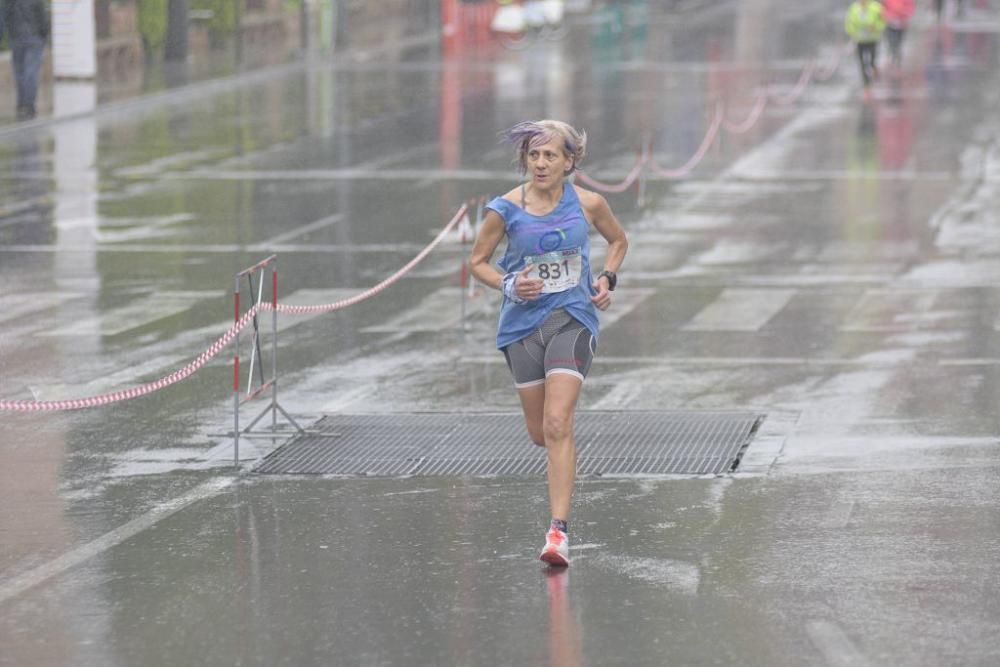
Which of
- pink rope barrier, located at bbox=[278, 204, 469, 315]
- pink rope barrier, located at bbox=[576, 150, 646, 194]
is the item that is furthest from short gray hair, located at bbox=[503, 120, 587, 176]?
pink rope barrier, located at bbox=[576, 150, 646, 194]

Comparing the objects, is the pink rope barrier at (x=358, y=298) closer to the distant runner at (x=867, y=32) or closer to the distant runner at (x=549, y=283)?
the distant runner at (x=549, y=283)

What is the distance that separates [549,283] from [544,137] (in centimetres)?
59

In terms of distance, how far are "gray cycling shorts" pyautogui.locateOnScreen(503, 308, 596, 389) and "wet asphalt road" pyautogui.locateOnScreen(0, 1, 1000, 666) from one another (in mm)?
708

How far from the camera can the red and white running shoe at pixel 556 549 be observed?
847cm

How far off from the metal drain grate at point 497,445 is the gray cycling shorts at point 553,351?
1667 millimetres

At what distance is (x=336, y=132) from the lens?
99.8 ft

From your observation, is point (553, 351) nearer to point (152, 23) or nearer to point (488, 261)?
point (488, 261)

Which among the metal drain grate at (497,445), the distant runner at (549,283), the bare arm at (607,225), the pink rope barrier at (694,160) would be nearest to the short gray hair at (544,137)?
the distant runner at (549,283)

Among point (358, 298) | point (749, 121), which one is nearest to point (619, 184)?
point (749, 121)

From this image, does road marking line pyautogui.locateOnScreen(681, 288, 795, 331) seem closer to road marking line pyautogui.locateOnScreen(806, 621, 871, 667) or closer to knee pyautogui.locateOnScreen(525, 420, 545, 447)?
knee pyautogui.locateOnScreen(525, 420, 545, 447)

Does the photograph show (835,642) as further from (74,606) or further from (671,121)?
(671,121)

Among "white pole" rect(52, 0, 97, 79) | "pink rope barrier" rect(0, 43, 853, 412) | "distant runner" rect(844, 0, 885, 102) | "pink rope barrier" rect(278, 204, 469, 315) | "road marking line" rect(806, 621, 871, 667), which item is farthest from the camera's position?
"white pole" rect(52, 0, 97, 79)

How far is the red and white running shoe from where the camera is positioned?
27.8 ft

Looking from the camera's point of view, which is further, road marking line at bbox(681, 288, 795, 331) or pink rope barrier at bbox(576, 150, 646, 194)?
pink rope barrier at bbox(576, 150, 646, 194)
